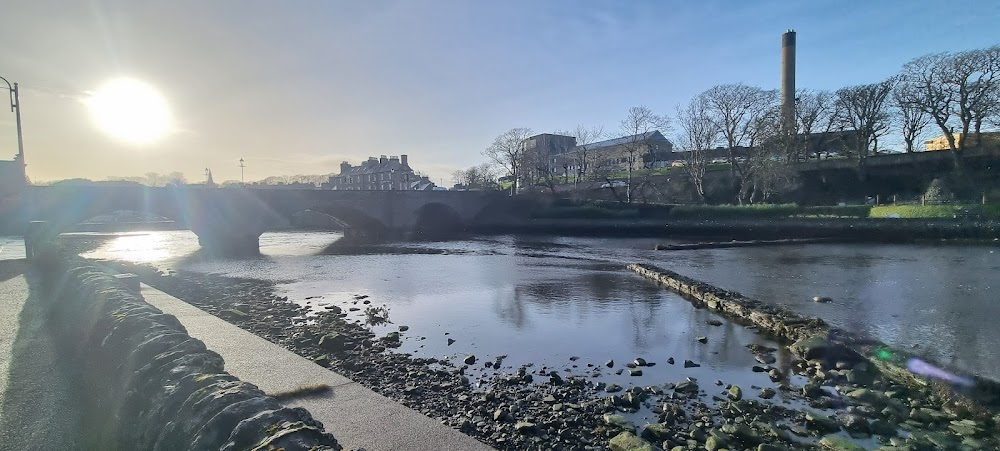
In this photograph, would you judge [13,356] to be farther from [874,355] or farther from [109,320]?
[874,355]

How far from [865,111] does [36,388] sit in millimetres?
73410

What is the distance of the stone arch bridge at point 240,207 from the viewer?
38.2m

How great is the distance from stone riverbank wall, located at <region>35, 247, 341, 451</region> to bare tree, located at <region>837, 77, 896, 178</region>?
7153 centimetres

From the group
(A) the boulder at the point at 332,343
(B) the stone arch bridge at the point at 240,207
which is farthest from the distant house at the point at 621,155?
(A) the boulder at the point at 332,343

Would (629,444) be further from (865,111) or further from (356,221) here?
(865,111)

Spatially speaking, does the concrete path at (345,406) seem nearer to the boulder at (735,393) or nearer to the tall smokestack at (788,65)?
the boulder at (735,393)

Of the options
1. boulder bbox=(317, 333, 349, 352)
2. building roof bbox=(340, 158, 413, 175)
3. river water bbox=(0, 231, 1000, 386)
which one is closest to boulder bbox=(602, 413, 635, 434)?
river water bbox=(0, 231, 1000, 386)

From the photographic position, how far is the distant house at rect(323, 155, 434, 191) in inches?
4340

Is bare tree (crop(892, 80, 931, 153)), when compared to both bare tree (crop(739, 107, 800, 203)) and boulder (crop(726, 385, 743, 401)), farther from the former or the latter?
boulder (crop(726, 385, 743, 401))

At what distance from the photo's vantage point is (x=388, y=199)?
58.9 m

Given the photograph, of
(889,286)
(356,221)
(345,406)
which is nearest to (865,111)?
(889,286)

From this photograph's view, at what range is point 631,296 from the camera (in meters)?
19.7

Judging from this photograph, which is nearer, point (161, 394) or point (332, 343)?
point (161, 394)

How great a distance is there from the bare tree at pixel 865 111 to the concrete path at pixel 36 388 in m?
72.1
